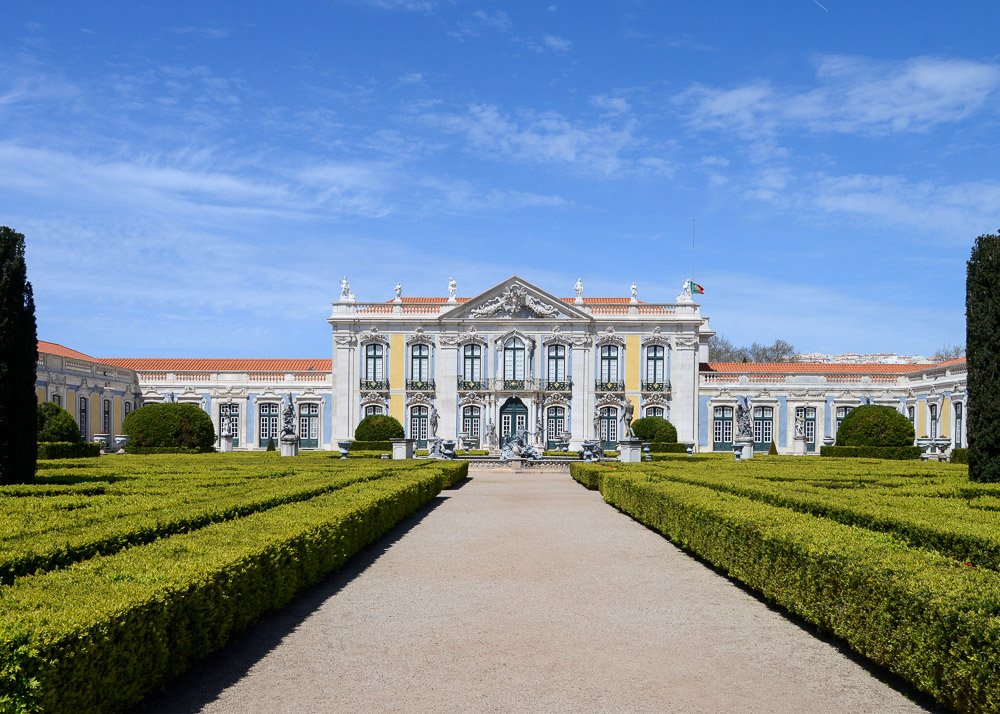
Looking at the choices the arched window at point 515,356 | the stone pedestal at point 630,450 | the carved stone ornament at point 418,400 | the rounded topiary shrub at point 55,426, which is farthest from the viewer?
the carved stone ornament at point 418,400

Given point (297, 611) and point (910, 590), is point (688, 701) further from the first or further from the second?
point (297, 611)

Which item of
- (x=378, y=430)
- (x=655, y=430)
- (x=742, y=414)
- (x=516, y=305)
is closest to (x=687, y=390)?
(x=742, y=414)

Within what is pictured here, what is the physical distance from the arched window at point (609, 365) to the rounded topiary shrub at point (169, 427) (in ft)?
65.4

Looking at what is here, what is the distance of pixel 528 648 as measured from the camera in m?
6.41

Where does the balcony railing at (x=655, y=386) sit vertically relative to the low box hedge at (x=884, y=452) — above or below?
above

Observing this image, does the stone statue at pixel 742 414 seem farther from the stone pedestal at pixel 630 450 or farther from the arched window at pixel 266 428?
the arched window at pixel 266 428

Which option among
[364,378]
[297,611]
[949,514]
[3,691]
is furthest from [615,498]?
[364,378]

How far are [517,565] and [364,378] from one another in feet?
118

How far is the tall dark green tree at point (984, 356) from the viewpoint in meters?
15.0

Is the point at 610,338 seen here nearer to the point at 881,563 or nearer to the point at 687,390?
the point at 687,390

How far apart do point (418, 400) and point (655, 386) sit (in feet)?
39.3

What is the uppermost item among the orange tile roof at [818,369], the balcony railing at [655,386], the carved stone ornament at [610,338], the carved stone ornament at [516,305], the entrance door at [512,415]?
the carved stone ornament at [516,305]

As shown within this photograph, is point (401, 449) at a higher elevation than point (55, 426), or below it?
below

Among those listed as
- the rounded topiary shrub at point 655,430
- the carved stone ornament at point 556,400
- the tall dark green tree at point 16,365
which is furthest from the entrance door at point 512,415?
the tall dark green tree at point 16,365
